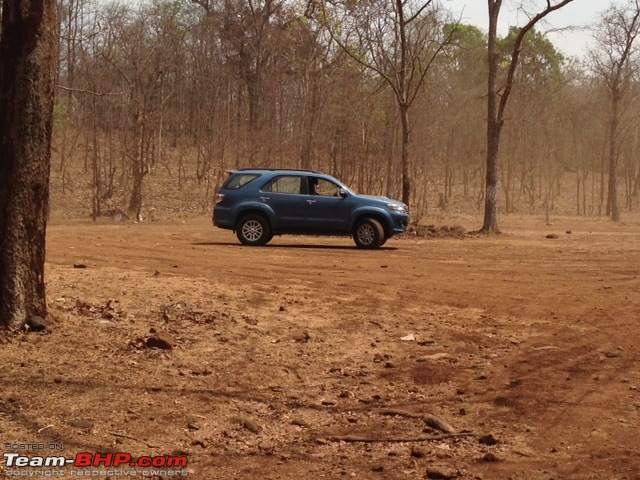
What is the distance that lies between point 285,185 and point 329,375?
518 inches

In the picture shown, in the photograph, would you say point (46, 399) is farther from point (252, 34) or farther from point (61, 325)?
point (252, 34)

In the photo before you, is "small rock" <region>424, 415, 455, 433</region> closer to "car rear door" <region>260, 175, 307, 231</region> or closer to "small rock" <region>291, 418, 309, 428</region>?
"small rock" <region>291, 418, 309, 428</region>

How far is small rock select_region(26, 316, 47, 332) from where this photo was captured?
27.0 ft

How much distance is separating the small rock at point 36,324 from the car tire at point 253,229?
13.0m

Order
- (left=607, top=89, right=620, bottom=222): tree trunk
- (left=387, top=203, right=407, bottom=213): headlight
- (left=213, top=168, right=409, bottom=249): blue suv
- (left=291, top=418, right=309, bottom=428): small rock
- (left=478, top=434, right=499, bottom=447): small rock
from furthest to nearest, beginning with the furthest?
1. (left=607, top=89, right=620, bottom=222): tree trunk
2. (left=387, top=203, right=407, bottom=213): headlight
3. (left=213, top=168, right=409, bottom=249): blue suv
4. (left=291, top=418, right=309, bottom=428): small rock
5. (left=478, top=434, right=499, bottom=447): small rock

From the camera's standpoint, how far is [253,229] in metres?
21.3

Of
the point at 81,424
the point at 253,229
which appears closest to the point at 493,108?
the point at 253,229

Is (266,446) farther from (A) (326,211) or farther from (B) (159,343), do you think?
(A) (326,211)

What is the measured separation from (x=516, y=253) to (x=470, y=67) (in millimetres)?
44020

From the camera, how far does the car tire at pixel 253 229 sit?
837 inches

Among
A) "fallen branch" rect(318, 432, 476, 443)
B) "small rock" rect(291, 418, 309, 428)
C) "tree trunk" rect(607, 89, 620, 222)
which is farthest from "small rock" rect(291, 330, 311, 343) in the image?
"tree trunk" rect(607, 89, 620, 222)

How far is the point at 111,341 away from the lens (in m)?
8.43

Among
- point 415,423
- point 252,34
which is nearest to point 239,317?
point 415,423

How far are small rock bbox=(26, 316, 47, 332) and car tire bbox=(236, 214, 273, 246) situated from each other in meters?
13.0
